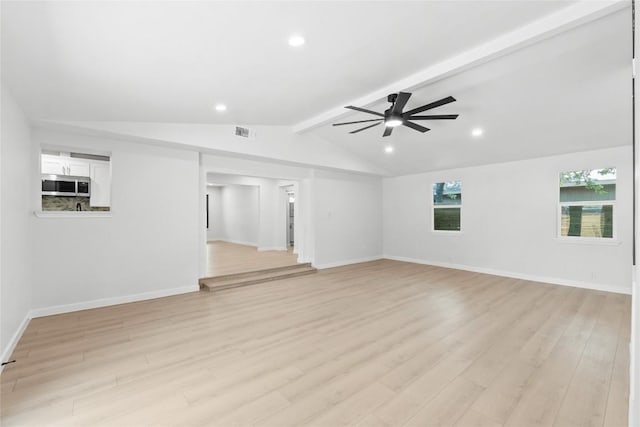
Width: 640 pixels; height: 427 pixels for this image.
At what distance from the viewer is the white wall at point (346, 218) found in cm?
690

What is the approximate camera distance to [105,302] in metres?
4.00

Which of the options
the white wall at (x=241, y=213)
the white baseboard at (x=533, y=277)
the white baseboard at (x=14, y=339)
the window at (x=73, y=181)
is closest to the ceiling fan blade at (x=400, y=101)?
the white baseboard at (x=14, y=339)

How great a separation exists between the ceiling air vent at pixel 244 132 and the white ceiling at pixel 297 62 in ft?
1.23

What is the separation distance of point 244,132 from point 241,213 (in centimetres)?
608

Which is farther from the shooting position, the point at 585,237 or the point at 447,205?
the point at 447,205

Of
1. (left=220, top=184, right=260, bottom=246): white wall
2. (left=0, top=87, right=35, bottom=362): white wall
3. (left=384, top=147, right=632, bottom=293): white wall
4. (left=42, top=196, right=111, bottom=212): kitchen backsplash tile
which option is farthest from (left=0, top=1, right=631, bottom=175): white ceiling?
(left=220, top=184, right=260, bottom=246): white wall

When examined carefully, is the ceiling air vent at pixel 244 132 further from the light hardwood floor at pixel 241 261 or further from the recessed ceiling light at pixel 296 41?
the recessed ceiling light at pixel 296 41

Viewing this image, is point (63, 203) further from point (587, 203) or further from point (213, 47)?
point (587, 203)

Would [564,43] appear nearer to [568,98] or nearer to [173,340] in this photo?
[568,98]

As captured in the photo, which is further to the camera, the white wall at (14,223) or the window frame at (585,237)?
the window frame at (585,237)

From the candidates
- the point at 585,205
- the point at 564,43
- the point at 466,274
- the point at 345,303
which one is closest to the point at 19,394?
the point at 345,303

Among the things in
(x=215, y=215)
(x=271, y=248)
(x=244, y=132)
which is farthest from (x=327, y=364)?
(x=215, y=215)

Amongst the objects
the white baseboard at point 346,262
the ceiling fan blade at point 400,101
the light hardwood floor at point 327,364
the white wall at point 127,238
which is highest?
the ceiling fan blade at point 400,101

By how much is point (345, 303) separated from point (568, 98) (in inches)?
162
